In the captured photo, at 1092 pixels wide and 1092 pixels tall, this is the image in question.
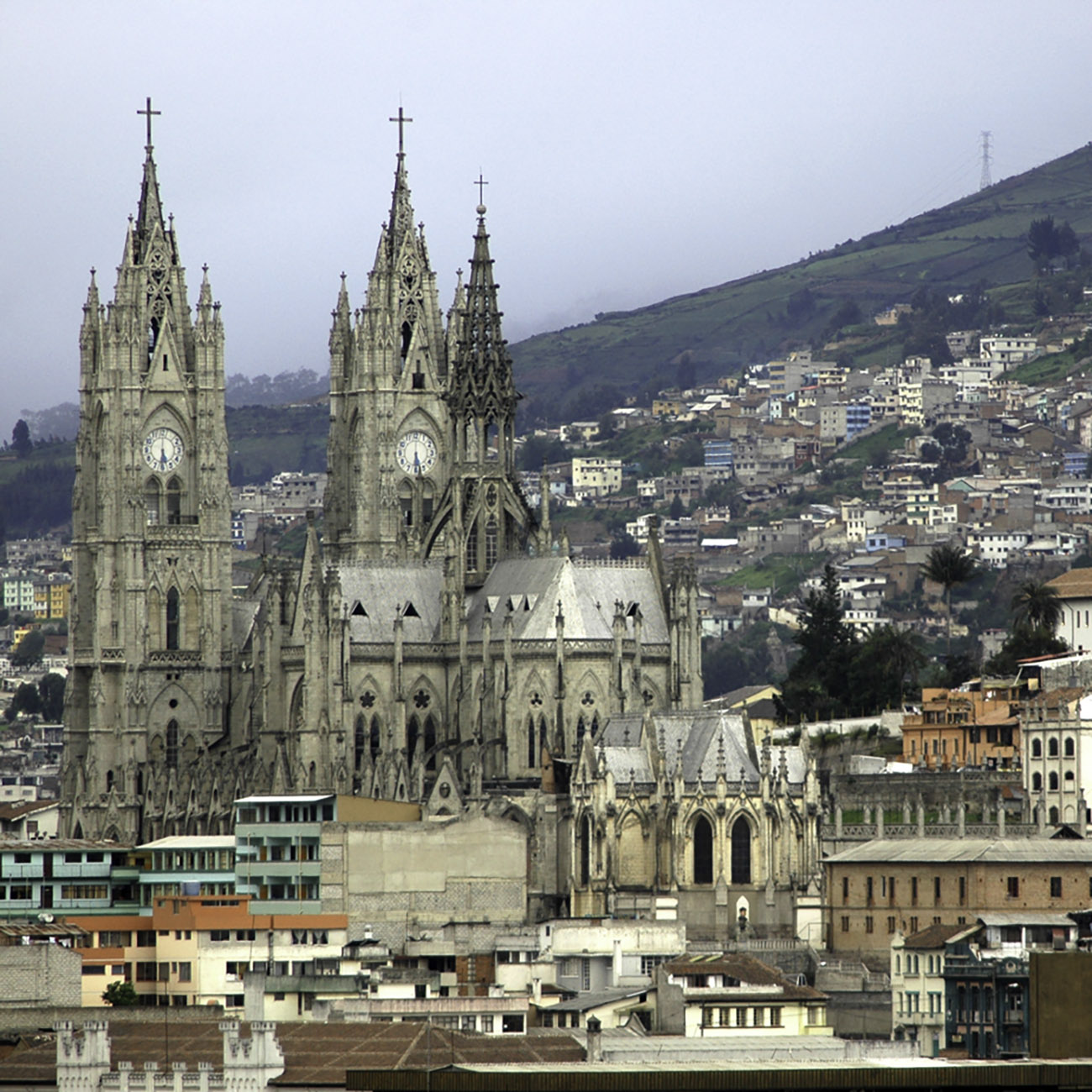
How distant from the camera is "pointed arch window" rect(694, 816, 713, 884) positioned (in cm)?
13925

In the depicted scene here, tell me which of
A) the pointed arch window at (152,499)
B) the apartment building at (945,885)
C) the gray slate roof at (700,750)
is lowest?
the apartment building at (945,885)

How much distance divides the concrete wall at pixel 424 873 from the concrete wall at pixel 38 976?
22.0m

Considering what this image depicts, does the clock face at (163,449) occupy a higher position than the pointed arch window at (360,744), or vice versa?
the clock face at (163,449)

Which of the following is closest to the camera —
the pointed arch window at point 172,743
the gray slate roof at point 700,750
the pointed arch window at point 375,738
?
the gray slate roof at point 700,750

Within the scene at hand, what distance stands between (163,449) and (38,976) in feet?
208

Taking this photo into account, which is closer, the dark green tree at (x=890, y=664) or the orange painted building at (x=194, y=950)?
the orange painted building at (x=194, y=950)

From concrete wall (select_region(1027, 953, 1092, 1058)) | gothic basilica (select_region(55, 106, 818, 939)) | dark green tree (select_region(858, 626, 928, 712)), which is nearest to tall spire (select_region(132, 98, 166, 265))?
gothic basilica (select_region(55, 106, 818, 939))

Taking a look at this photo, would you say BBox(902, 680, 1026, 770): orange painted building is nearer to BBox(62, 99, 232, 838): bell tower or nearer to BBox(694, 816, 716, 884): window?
BBox(694, 816, 716, 884): window

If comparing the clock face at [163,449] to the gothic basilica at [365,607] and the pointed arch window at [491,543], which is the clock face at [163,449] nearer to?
the gothic basilica at [365,607]

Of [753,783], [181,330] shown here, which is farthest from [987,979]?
[181,330]

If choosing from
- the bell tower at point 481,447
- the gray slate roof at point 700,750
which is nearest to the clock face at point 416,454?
the bell tower at point 481,447

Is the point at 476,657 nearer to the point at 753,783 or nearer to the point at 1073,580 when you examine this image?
the point at 753,783

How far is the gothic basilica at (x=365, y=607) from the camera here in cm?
15425

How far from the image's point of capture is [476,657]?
15750 cm
